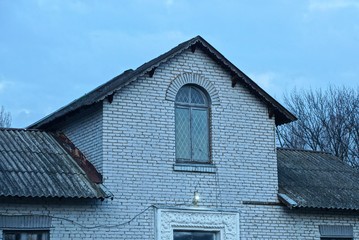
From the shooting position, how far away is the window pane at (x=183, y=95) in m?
18.5

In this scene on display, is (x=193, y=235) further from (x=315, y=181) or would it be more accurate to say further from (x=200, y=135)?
(x=315, y=181)

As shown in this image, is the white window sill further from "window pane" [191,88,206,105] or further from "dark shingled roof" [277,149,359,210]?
"dark shingled roof" [277,149,359,210]

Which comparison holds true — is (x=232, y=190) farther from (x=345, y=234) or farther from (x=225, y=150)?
(x=345, y=234)

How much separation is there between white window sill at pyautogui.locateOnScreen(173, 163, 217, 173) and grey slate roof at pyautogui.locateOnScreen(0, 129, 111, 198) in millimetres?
1865

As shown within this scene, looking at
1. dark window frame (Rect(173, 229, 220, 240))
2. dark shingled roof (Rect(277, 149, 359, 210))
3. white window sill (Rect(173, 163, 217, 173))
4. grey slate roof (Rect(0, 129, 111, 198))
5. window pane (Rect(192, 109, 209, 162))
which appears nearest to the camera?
grey slate roof (Rect(0, 129, 111, 198))

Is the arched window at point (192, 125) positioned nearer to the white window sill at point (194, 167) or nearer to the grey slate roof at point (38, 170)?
the white window sill at point (194, 167)

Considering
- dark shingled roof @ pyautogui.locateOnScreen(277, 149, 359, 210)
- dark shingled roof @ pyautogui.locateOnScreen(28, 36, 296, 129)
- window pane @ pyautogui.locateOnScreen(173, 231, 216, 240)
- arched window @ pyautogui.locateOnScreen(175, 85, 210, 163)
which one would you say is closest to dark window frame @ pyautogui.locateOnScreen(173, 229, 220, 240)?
window pane @ pyautogui.locateOnScreen(173, 231, 216, 240)

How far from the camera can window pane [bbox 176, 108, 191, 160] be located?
18250mm

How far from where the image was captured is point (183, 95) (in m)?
18.6

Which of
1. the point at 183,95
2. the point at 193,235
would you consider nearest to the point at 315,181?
the point at 193,235

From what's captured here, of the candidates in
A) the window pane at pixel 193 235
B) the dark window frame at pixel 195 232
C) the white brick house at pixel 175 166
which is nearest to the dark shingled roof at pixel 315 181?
the white brick house at pixel 175 166

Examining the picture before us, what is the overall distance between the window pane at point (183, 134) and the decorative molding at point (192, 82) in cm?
43

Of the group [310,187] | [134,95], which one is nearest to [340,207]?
[310,187]

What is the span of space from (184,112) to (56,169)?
330 centimetres
